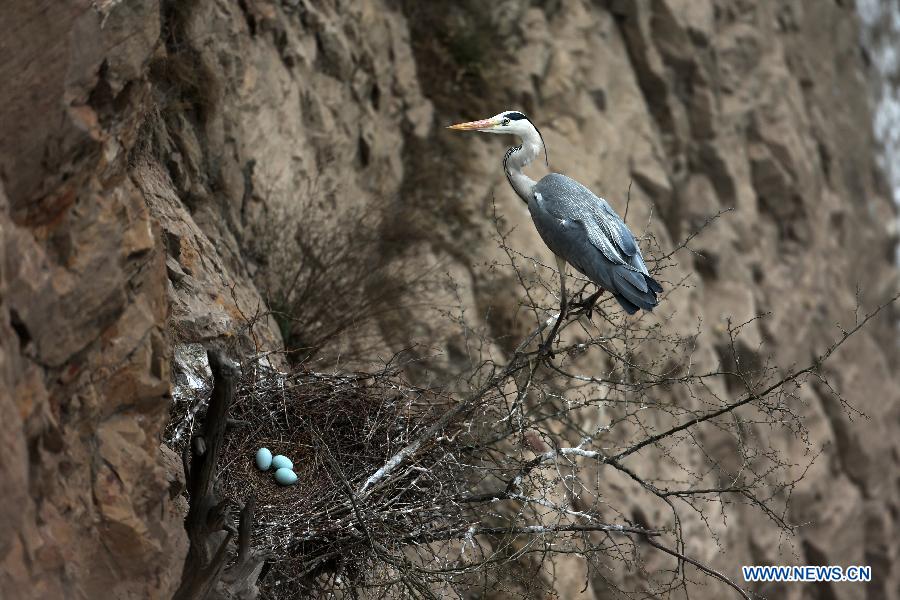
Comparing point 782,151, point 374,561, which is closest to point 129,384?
point 374,561

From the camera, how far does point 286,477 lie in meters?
5.44

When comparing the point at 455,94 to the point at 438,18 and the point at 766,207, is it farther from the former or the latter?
the point at 766,207

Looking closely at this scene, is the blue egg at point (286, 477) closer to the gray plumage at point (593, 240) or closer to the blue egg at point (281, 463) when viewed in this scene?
the blue egg at point (281, 463)

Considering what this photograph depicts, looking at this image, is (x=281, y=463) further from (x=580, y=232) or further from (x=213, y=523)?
(x=580, y=232)

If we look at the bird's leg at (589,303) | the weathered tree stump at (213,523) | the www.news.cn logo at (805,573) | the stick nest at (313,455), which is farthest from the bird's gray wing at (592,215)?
the www.news.cn logo at (805,573)

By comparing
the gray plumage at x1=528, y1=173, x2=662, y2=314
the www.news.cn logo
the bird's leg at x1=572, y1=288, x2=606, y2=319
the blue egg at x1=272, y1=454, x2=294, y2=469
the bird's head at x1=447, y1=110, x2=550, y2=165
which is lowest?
the www.news.cn logo

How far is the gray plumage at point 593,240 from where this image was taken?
550cm

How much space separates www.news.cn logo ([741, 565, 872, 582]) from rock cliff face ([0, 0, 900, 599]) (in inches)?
6.4

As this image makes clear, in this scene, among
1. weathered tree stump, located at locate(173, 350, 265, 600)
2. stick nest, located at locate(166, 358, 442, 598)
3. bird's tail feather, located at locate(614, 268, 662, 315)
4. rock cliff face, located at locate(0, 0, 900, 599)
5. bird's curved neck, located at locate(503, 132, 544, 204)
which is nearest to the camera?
rock cliff face, located at locate(0, 0, 900, 599)

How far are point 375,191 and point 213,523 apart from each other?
4632 mm

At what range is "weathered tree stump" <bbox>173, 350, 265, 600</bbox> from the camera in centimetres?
446

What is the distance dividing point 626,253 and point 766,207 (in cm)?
664

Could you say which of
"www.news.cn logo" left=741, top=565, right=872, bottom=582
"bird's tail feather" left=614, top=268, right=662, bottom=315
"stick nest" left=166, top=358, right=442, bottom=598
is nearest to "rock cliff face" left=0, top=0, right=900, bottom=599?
"www.news.cn logo" left=741, top=565, right=872, bottom=582

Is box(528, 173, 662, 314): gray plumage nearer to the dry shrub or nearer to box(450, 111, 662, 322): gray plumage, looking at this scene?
box(450, 111, 662, 322): gray plumage
